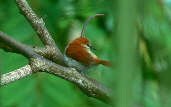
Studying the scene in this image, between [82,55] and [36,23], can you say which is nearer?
[36,23]

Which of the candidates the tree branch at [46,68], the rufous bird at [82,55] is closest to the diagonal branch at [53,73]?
the tree branch at [46,68]

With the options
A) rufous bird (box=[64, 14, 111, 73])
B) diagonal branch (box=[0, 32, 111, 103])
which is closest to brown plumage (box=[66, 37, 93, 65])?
rufous bird (box=[64, 14, 111, 73])

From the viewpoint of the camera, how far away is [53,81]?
1179 millimetres

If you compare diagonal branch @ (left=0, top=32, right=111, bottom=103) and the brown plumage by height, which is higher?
diagonal branch @ (left=0, top=32, right=111, bottom=103)

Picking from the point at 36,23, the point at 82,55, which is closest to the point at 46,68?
the point at 36,23

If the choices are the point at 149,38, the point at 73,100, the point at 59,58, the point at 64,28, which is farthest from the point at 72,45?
the point at 149,38

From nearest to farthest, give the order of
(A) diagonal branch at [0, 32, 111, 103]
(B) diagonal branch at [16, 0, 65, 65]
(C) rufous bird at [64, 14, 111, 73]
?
(A) diagonal branch at [0, 32, 111, 103], (B) diagonal branch at [16, 0, 65, 65], (C) rufous bird at [64, 14, 111, 73]

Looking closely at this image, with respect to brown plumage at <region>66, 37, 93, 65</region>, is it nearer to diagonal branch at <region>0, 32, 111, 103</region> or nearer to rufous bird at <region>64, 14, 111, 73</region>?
rufous bird at <region>64, 14, 111, 73</region>

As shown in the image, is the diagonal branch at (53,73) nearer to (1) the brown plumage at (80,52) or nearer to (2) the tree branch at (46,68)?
(2) the tree branch at (46,68)

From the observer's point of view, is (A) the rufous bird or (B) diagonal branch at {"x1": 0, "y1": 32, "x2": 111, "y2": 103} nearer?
(B) diagonal branch at {"x1": 0, "y1": 32, "x2": 111, "y2": 103}

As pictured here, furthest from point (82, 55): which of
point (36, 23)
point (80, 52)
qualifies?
point (36, 23)

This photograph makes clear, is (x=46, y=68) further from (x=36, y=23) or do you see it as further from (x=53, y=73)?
(x=36, y=23)

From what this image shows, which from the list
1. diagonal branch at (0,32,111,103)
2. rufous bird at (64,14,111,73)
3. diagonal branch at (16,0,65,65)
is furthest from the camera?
rufous bird at (64,14,111,73)

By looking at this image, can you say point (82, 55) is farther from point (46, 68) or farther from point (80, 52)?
point (46, 68)
